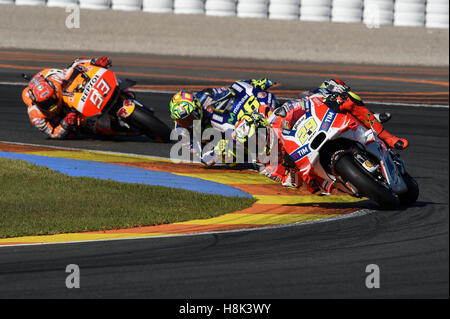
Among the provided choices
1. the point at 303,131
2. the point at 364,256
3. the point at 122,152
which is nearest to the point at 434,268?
the point at 364,256

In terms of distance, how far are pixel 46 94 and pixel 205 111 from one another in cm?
262

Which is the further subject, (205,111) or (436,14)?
(436,14)

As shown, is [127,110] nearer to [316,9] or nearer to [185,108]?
[185,108]

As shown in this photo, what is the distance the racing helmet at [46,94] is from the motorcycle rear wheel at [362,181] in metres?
5.33

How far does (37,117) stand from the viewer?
43.5 feet

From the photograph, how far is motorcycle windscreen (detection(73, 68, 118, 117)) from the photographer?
1279cm

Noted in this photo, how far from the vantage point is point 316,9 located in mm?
23672

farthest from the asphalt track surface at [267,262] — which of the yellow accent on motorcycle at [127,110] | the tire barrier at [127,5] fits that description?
the tire barrier at [127,5]

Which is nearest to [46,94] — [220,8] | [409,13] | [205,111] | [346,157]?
[205,111]

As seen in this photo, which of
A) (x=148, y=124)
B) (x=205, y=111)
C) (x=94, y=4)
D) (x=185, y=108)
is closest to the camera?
(x=185, y=108)

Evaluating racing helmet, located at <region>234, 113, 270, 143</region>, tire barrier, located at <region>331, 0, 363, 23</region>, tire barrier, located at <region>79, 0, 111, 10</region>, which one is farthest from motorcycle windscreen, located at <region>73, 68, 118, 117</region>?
tire barrier, located at <region>331, 0, 363, 23</region>

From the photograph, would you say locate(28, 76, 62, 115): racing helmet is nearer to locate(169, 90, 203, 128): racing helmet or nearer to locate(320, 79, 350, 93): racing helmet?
locate(169, 90, 203, 128): racing helmet

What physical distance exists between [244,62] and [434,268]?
642 inches

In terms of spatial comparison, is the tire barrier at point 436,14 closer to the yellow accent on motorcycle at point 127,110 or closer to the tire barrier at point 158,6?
the tire barrier at point 158,6
